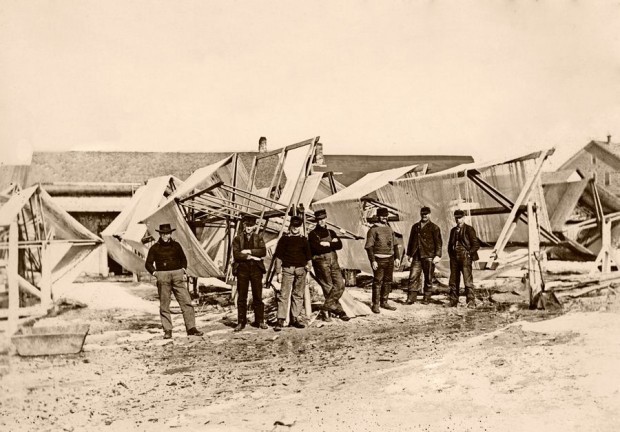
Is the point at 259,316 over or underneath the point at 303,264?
underneath

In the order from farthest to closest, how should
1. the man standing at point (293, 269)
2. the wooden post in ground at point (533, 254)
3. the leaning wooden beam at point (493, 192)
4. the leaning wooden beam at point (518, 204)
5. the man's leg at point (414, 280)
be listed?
1. the man's leg at point (414, 280)
2. the leaning wooden beam at point (493, 192)
3. the leaning wooden beam at point (518, 204)
4. the wooden post in ground at point (533, 254)
5. the man standing at point (293, 269)

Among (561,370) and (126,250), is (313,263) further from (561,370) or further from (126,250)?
(561,370)

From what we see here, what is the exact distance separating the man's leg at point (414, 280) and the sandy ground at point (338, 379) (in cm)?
198

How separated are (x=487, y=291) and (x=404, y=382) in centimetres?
578

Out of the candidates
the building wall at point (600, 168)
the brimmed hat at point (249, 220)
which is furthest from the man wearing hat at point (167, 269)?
the building wall at point (600, 168)

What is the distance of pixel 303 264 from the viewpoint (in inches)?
311

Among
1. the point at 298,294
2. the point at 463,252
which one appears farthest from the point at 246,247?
the point at 463,252

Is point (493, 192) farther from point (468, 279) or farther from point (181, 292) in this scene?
point (181, 292)

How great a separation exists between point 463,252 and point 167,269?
458 centimetres

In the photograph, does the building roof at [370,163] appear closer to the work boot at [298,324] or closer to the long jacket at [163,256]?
the work boot at [298,324]

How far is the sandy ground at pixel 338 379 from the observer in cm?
461

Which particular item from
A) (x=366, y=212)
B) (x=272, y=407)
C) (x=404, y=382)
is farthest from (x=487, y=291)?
(x=272, y=407)

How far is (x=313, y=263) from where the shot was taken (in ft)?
27.2

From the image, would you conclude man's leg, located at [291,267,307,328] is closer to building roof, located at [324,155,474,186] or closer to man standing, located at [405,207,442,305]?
man standing, located at [405,207,442,305]
